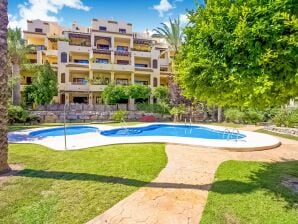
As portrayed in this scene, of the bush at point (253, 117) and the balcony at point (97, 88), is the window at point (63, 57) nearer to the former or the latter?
the balcony at point (97, 88)

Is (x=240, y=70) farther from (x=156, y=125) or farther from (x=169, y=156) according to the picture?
(x=156, y=125)

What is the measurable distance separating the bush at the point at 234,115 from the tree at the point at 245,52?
20.4 m

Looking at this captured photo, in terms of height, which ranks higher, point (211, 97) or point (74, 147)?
point (211, 97)

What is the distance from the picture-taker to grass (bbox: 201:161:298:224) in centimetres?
517

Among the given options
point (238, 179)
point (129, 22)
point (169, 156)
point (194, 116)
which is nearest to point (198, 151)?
point (169, 156)

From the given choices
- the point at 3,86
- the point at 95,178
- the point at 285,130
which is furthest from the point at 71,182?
the point at 285,130

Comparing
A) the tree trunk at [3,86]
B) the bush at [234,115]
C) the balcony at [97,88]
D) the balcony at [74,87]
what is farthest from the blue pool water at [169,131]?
the balcony at [74,87]

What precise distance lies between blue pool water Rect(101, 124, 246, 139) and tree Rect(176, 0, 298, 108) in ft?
42.3

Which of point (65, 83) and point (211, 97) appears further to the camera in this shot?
point (65, 83)

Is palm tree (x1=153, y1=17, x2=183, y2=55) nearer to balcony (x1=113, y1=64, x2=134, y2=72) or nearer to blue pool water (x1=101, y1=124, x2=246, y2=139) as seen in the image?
balcony (x1=113, y1=64, x2=134, y2=72)

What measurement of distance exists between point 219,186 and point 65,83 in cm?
3391

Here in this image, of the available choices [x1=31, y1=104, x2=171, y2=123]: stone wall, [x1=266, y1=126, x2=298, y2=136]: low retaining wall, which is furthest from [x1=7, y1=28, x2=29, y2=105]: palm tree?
[x1=266, y1=126, x2=298, y2=136]: low retaining wall

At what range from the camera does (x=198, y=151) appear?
11531 mm

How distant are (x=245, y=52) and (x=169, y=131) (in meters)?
16.9
